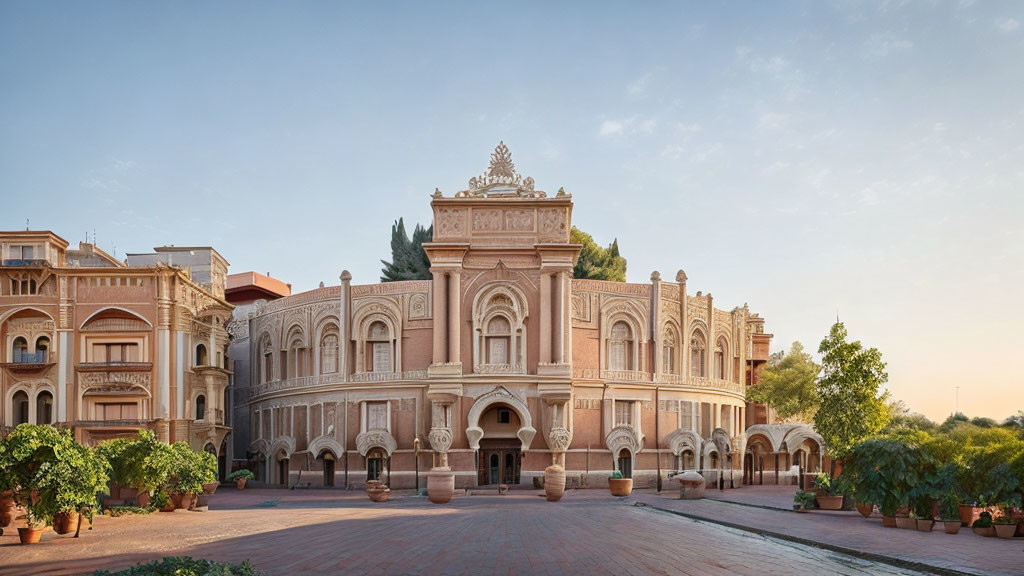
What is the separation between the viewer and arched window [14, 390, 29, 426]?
47219 millimetres

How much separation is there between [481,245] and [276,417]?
17.4 metres

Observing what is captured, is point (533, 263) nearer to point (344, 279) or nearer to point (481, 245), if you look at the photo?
point (481, 245)

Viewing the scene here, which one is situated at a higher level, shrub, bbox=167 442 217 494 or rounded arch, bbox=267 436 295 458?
shrub, bbox=167 442 217 494

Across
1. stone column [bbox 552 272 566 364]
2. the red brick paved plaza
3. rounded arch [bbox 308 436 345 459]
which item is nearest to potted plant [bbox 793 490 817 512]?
the red brick paved plaza

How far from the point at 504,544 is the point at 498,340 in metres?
28.9

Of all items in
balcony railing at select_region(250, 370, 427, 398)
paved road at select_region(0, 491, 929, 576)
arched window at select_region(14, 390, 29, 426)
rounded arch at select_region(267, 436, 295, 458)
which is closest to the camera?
paved road at select_region(0, 491, 929, 576)

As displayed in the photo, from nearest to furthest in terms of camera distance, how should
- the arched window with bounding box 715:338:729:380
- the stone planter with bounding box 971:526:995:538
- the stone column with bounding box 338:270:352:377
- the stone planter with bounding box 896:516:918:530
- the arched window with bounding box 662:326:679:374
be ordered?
the stone planter with bounding box 971:526:995:538, the stone planter with bounding box 896:516:918:530, the stone column with bounding box 338:270:352:377, the arched window with bounding box 662:326:679:374, the arched window with bounding box 715:338:729:380

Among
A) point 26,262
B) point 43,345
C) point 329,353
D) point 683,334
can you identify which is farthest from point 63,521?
point 683,334

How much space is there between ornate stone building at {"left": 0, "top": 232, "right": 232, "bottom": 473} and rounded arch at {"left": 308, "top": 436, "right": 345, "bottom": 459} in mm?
7062

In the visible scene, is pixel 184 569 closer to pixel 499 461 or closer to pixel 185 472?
pixel 185 472

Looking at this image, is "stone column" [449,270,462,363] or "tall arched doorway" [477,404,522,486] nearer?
"stone column" [449,270,462,363]

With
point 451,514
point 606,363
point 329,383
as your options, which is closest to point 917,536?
point 451,514

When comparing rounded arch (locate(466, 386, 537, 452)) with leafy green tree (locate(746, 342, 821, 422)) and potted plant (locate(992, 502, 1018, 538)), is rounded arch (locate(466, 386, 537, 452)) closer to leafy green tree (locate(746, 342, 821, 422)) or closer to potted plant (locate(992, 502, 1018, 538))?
potted plant (locate(992, 502, 1018, 538))

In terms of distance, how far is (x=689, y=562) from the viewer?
15.9m
